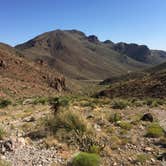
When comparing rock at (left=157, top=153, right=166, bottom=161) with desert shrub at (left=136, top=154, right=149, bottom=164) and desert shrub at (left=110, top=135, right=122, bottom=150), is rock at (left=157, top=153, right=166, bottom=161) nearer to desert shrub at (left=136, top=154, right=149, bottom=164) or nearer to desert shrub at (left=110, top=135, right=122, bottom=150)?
desert shrub at (left=136, top=154, right=149, bottom=164)

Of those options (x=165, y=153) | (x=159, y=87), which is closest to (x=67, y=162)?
(x=165, y=153)

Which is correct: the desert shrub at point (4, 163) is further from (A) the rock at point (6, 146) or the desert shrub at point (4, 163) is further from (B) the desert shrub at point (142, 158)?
(B) the desert shrub at point (142, 158)

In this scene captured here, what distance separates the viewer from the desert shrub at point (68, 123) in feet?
35.9

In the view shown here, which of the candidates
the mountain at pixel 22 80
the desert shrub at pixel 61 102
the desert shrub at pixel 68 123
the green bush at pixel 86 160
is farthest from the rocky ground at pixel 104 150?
the mountain at pixel 22 80

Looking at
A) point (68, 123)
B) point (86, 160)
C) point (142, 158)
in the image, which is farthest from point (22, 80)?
point (86, 160)

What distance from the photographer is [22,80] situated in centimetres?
5506

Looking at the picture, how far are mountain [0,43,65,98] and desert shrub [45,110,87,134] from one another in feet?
101

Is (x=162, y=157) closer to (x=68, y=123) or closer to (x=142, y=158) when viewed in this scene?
(x=142, y=158)

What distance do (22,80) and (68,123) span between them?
45.2 m

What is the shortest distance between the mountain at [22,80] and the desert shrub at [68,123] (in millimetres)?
30735

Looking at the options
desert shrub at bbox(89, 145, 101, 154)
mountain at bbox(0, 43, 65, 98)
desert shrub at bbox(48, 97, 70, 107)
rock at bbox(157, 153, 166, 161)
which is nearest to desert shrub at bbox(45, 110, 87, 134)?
desert shrub at bbox(89, 145, 101, 154)

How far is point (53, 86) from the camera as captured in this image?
2571 inches

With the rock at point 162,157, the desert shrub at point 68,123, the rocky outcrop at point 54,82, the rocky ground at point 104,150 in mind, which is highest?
the rocky outcrop at point 54,82

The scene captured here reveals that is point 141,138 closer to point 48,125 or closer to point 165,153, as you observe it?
point 165,153
